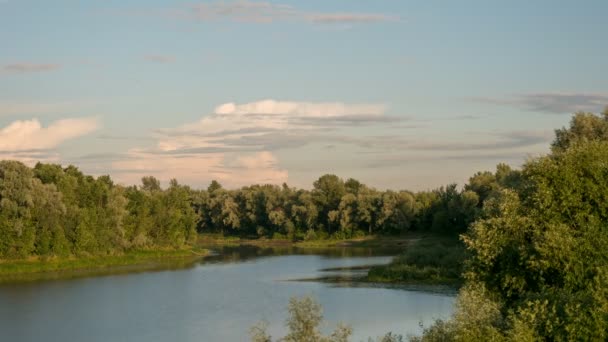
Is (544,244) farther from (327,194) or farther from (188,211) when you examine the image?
(327,194)

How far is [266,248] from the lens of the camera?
290ft

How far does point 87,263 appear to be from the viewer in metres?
63.9

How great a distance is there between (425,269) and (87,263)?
2918 cm

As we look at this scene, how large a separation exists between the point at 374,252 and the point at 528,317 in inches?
2298

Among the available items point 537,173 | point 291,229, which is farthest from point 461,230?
point 537,173

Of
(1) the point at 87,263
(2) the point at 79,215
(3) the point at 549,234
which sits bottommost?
(1) the point at 87,263

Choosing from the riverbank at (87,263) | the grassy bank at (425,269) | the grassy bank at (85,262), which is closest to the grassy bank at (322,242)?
the riverbank at (87,263)

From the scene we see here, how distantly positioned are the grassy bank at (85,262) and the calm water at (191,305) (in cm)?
548

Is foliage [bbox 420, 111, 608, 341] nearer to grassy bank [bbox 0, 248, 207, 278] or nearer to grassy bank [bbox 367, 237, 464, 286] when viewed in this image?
grassy bank [bbox 367, 237, 464, 286]

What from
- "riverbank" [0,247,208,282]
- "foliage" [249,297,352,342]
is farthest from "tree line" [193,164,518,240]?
"foliage" [249,297,352,342]

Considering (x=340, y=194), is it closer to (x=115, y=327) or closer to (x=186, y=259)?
(x=186, y=259)

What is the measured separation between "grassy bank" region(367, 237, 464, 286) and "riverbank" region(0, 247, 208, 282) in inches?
948

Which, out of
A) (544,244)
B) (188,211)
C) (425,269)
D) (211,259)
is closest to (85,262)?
(211,259)

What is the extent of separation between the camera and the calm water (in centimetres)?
3384
